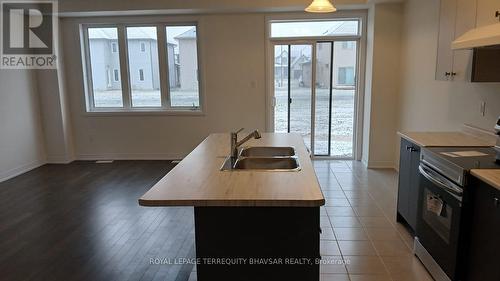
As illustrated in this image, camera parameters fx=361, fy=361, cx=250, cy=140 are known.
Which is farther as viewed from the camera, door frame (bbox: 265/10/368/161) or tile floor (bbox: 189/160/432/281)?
door frame (bbox: 265/10/368/161)

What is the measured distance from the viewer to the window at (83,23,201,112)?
6082 millimetres

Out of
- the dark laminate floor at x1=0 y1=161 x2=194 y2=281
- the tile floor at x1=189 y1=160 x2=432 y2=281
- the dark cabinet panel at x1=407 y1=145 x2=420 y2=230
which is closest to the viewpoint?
the tile floor at x1=189 y1=160 x2=432 y2=281

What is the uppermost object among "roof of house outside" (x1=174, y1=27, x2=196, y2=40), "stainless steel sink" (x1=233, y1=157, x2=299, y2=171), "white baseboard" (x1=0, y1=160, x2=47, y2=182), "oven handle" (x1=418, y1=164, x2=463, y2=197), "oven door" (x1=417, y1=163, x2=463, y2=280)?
"roof of house outside" (x1=174, y1=27, x2=196, y2=40)

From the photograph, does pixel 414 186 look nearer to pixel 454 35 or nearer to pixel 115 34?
pixel 454 35

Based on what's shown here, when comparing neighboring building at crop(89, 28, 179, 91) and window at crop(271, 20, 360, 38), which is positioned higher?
window at crop(271, 20, 360, 38)

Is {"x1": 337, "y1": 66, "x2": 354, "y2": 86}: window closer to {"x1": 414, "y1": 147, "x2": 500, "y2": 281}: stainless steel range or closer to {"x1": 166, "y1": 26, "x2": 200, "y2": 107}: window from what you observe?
{"x1": 166, "y1": 26, "x2": 200, "y2": 107}: window

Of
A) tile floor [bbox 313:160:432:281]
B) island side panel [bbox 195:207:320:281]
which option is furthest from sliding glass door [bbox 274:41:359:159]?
island side panel [bbox 195:207:320:281]

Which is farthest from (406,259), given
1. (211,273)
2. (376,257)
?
(211,273)

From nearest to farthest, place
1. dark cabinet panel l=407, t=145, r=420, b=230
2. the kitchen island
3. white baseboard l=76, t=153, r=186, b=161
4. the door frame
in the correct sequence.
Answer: the kitchen island
dark cabinet panel l=407, t=145, r=420, b=230
the door frame
white baseboard l=76, t=153, r=186, b=161

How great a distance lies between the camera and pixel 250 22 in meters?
5.76

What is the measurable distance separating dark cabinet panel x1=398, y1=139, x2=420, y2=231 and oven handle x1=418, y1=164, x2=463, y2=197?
179mm

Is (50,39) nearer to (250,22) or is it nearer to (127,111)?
(127,111)

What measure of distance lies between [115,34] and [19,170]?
8.76 feet

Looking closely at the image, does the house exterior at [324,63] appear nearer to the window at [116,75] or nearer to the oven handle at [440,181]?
the window at [116,75]
